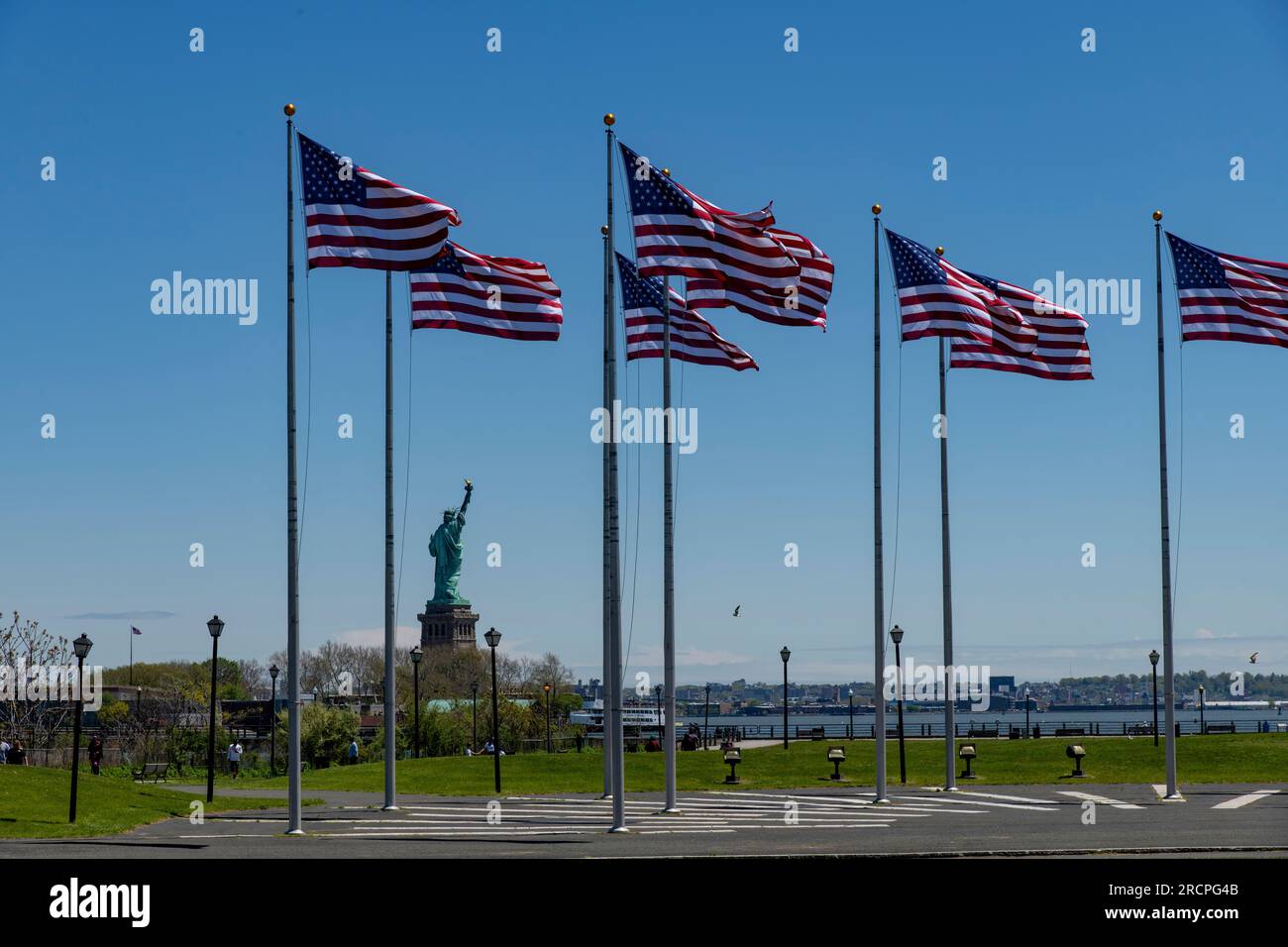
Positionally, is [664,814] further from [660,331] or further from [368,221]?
[368,221]

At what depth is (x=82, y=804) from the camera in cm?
3394

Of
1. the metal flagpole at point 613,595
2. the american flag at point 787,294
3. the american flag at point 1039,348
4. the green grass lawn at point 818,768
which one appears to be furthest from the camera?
the green grass lawn at point 818,768

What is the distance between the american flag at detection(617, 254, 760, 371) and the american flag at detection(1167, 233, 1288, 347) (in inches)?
412

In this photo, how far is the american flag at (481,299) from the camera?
3206 centimetres

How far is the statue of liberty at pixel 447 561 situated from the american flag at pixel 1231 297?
13088 cm

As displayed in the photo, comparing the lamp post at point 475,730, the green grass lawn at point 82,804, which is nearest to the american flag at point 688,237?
the green grass lawn at point 82,804

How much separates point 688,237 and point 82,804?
734 inches

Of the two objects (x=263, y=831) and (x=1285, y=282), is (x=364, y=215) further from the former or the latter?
(x=1285, y=282)

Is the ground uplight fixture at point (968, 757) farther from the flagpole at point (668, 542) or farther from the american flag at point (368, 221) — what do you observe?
the american flag at point (368, 221)

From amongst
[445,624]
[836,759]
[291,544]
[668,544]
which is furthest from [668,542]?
[445,624]
